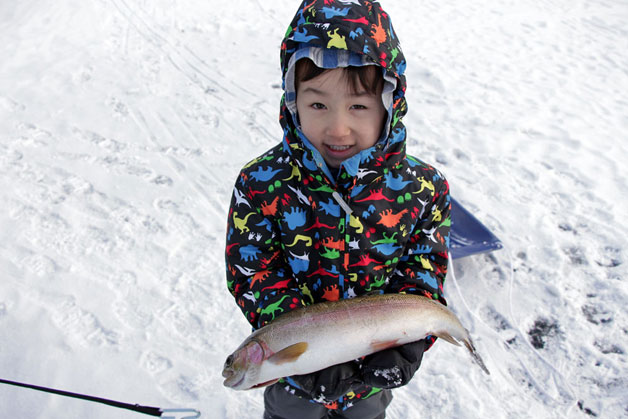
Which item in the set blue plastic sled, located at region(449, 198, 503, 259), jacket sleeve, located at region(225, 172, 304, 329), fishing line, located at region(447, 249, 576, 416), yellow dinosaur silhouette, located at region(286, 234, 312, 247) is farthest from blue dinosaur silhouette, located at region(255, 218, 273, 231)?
blue plastic sled, located at region(449, 198, 503, 259)

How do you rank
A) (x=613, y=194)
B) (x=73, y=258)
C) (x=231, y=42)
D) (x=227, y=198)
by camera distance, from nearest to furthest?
(x=73, y=258), (x=227, y=198), (x=613, y=194), (x=231, y=42)

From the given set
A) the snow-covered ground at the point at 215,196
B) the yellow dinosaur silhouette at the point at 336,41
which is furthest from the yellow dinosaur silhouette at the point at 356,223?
the snow-covered ground at the point at 215,196

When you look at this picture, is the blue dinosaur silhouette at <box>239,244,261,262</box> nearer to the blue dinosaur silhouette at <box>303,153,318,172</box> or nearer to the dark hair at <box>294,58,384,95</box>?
the blue dinosaur silhouette at <box>303,153,318,172</box>

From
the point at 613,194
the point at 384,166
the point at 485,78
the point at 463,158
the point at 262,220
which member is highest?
the point at 384,166

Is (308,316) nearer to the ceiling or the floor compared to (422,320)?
nearer to the ceiling

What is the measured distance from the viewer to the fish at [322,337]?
1527 mm

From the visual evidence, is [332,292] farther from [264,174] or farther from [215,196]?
[215,196]

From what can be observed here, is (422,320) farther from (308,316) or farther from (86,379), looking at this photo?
(86,379)

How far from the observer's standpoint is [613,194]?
4.61 m

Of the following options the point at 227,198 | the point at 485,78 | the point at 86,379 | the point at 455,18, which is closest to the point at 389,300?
the point at 86,379

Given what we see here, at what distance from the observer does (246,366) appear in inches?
60.9

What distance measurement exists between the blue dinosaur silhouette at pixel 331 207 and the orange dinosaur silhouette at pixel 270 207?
0.18m

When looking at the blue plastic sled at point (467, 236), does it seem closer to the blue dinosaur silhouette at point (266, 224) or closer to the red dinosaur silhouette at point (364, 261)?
the red dinosaur silhouette at point (364, 261)

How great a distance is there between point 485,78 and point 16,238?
6346 millimetres
